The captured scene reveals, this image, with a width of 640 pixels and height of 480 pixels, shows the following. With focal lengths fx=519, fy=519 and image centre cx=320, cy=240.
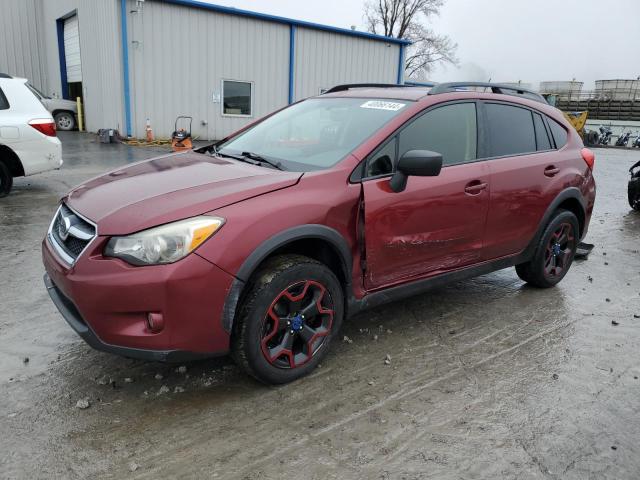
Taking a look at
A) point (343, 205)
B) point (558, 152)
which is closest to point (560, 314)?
point (558, 152)

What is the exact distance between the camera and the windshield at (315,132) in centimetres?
330

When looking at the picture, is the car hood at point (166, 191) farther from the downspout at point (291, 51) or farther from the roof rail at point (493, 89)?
the downspout at point (291, 51)

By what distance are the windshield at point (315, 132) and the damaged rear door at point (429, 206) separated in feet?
0.73

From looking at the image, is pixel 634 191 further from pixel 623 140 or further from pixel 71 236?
pixel 623 140

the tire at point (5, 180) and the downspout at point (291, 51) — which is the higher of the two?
the downspout at point (291, 51)

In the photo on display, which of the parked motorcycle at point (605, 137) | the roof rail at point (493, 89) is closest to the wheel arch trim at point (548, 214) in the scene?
the roof rail at point (493, 89)

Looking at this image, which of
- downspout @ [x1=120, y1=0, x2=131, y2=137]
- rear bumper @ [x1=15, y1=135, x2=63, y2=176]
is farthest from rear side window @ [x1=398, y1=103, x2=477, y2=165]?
downspout @ [x1=120, y1=0, x2=131, y2=137]

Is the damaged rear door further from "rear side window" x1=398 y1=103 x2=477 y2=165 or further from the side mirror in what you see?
the side mirror

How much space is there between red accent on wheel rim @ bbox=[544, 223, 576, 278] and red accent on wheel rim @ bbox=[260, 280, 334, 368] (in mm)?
2508

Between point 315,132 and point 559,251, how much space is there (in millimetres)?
2580

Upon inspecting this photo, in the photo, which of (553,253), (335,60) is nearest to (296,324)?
(553,253)

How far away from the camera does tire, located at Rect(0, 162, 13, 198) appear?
7.40 metres

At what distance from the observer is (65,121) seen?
17938 mm

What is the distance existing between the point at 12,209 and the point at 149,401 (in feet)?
17.5
